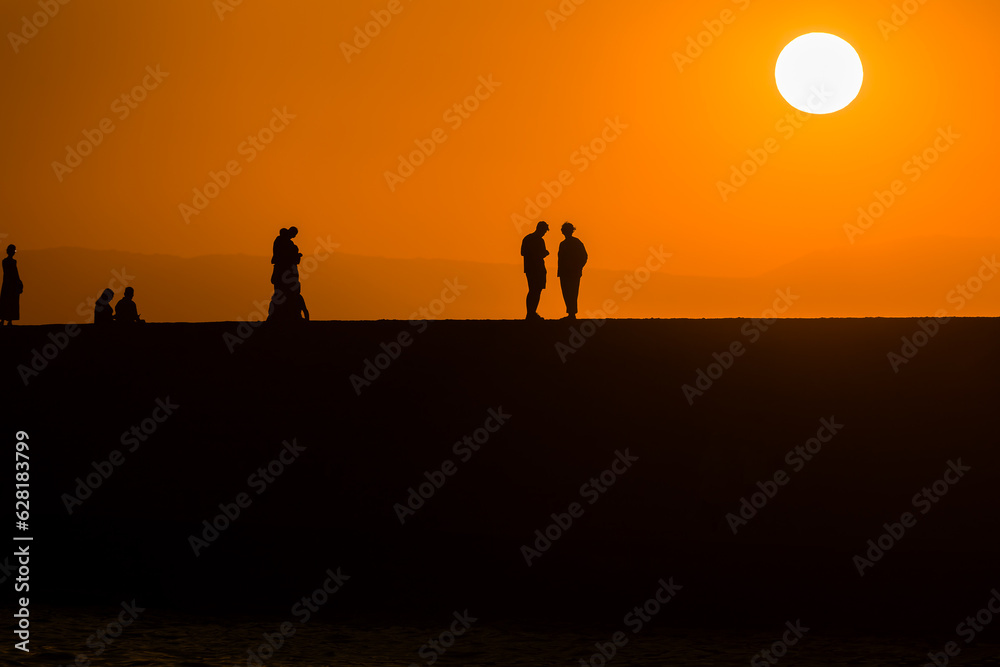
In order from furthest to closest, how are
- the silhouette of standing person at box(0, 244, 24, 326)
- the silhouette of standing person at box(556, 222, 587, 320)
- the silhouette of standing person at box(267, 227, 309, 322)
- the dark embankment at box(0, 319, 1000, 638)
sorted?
the silhouette of standing person at box(0, 244, 24, 326) → the silhouette of standing person at box(267, 227, 309, 322) → the silhouette of standing person at box(556, 222, 587, 320) → the dark embankment at box(0, 319, 1000, 638)

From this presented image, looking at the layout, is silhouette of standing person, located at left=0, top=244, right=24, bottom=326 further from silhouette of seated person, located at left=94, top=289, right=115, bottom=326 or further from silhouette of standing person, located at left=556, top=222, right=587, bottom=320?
silhouette of standing person, located at left=556, top=222, right=587, bottom=320

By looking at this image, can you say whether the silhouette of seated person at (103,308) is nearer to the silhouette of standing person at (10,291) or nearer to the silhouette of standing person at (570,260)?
the silhouette of standing person at (10,291)

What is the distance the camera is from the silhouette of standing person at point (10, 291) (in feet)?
74.9

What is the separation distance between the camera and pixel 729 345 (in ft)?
62.9

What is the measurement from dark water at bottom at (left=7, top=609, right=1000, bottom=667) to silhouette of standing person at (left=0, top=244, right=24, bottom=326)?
247 inches

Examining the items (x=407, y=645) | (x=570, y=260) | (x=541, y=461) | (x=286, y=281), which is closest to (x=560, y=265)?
(x=570, y=260)

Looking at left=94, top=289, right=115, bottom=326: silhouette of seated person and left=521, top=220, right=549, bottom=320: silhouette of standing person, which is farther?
left=94, top=289, right=115, bottom=326: silhouette of seated person

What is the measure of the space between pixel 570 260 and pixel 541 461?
3.29 metres

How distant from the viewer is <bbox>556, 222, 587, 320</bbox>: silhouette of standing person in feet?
63.8

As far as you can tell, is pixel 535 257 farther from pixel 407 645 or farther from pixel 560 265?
pixel 407 645

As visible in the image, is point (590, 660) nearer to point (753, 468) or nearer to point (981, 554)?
point (753, 468)

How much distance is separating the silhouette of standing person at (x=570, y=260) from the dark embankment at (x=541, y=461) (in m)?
0.70

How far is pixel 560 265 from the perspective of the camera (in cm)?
1950

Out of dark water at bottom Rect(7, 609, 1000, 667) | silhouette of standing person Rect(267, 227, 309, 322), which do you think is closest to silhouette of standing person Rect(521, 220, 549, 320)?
silhouette of standing person Rect(267, 227, 309, 322)
